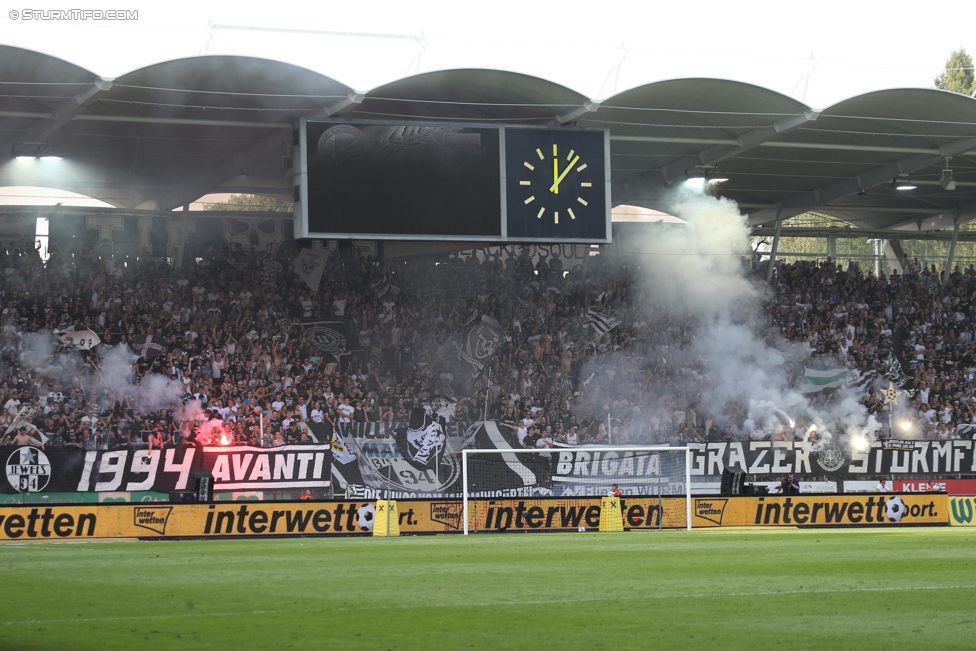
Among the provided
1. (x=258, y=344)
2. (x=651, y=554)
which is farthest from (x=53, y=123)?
(x=651, y=554)

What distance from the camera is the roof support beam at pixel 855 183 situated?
1203 inches

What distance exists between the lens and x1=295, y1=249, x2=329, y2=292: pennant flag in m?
30.0

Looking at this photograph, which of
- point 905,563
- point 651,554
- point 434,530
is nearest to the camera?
point 905,563

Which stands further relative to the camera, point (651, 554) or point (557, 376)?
point (557, 376)

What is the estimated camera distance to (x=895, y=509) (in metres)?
25.5

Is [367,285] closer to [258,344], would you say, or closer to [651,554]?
[258,344]

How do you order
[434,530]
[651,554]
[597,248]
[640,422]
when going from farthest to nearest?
[597,248] → [640,422] → [434,530] → [651,554]

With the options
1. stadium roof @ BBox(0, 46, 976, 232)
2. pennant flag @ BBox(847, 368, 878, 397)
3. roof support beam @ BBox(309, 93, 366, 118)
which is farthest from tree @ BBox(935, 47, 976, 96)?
Answer: roof support beam @ BBox(309, 93, 366, 118)

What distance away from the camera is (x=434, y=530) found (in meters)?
23.1

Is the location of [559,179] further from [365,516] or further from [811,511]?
[811,511]

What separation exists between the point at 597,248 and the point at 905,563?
22.6m

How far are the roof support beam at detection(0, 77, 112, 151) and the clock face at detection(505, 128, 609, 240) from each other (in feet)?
28.9

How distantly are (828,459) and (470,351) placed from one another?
30.9 ft

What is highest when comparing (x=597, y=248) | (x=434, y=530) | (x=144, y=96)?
(x=144, y=96)
